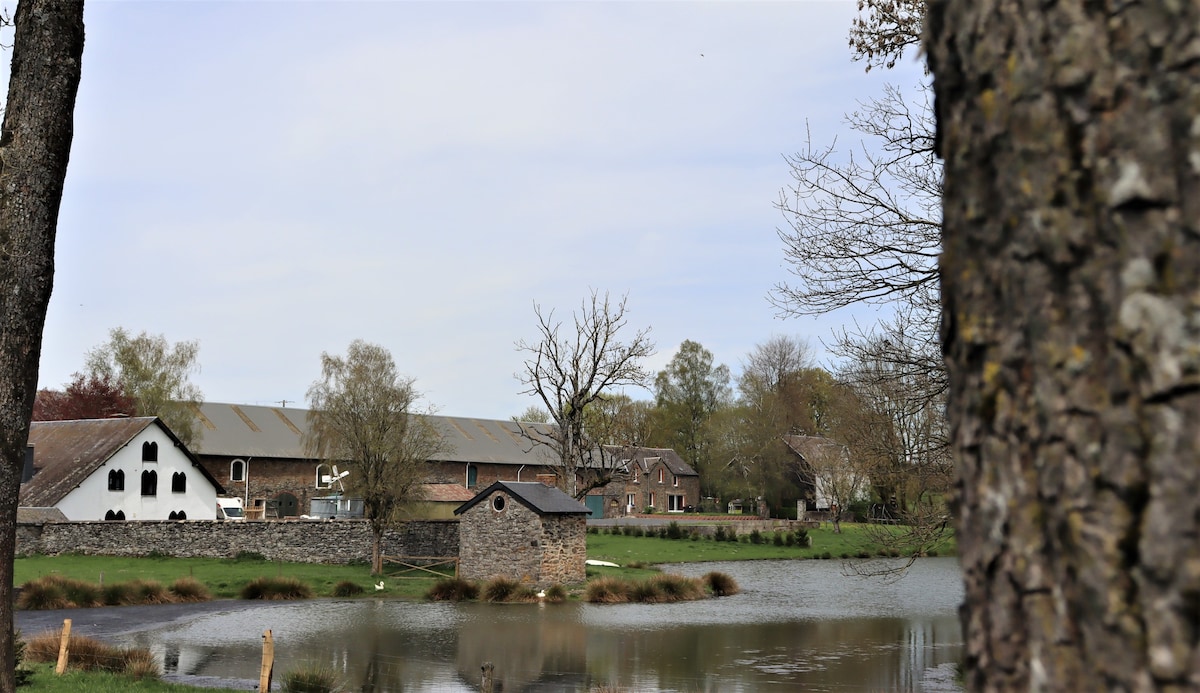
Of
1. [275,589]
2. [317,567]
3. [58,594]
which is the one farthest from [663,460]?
[58,594]

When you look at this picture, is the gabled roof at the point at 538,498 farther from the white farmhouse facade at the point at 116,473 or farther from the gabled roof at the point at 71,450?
the gabled roof at the point at 71,450

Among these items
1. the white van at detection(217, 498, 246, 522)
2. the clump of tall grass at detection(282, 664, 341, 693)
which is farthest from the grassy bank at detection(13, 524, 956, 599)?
the white van at detection(217, 498, 246, 522)

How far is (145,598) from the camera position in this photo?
1078 inches

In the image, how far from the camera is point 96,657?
15805 millimetres

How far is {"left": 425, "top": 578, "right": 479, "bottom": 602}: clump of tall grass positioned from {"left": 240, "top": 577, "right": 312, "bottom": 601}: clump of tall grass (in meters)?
3.63

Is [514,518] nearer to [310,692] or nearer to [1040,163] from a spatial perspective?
[310,692]

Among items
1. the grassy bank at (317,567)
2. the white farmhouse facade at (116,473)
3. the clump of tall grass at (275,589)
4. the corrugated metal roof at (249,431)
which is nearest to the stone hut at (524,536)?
the grassy bank at (317,567)

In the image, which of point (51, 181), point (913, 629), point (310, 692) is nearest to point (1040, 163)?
point (51, 181)

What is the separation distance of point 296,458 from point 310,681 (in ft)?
156

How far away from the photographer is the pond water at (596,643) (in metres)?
17.2

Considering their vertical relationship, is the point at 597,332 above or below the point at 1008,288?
above

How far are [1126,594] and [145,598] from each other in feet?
97.7

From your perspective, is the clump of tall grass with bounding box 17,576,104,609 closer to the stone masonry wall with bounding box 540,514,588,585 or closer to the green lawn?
the green lawn

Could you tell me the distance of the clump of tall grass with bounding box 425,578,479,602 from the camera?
99.2 feet
